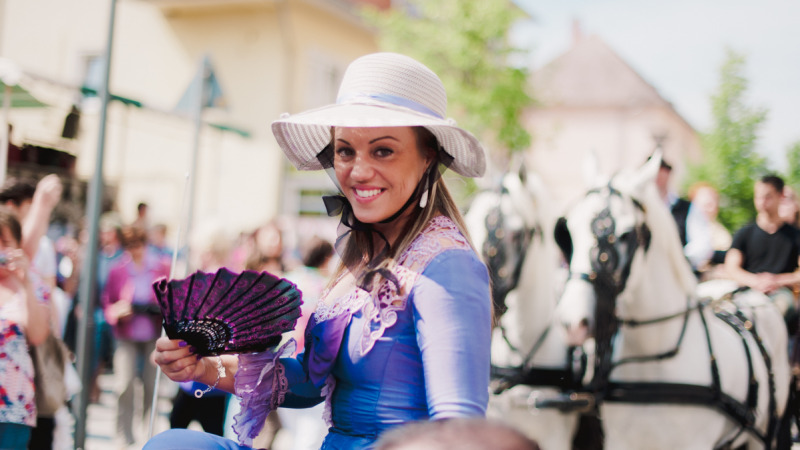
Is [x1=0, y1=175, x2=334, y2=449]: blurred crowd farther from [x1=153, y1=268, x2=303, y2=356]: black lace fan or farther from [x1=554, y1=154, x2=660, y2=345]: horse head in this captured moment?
[x1=554, y1=154, x2=660, y2=345]: horse head

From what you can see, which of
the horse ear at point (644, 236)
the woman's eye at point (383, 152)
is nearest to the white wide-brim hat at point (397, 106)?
the woman's eye at point (383, 152)

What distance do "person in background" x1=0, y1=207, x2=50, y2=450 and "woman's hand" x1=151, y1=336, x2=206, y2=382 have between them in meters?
1.99

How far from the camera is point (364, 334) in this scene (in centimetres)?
169

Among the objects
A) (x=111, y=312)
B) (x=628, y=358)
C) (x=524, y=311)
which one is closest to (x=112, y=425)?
(x=111, y=312)

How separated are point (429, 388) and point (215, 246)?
5.50 m

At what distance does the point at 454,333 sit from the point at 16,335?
2777mm

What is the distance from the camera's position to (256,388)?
1903mm

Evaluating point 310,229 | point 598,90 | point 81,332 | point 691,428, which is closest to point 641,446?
point 691,428

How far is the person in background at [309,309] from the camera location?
4.14 meters

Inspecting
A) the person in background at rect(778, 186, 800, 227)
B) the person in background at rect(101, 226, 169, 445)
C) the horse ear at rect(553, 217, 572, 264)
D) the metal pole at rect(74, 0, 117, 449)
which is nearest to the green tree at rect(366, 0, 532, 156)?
the person in background at rect(778, 186, 800, 227)

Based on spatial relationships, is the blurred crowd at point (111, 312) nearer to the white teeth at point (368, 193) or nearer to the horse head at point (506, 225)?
the white teeth at point (368, 193)

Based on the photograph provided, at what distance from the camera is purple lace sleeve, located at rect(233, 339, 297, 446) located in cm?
187

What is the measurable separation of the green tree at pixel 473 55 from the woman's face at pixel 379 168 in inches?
567

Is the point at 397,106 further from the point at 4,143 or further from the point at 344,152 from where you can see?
the point at 4,143
